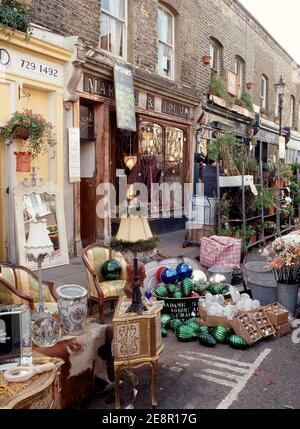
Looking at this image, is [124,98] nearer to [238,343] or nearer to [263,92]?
[238,343]

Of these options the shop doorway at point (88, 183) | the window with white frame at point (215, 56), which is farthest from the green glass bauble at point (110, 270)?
the window with white frame at point (215, 56)

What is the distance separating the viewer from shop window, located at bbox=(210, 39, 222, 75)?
1474 centimetres

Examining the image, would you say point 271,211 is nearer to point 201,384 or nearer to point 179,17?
point 179,17

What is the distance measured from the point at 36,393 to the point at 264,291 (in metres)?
4.26

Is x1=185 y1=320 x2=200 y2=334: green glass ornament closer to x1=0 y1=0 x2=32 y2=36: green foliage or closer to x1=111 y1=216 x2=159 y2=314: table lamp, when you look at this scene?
x1=111 y1=216 x2=159 y2=314: table lamp

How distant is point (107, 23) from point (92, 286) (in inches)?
274

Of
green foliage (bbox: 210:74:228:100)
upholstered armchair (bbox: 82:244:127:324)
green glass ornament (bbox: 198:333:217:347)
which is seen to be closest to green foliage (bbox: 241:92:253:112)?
green foliage (bbox: 210:74:228:100)

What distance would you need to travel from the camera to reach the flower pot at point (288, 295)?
18.8 feet

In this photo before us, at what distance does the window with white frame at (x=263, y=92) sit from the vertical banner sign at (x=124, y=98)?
1122cm

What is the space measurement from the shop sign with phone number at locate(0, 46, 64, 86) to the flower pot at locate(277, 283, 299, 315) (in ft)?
18.7

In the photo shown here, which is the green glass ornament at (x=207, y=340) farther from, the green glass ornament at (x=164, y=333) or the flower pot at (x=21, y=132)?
the flower pot at (x=21, y=132)

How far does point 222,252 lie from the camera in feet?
26.8

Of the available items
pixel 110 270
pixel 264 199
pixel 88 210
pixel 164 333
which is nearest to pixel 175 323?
pixel 164 333
